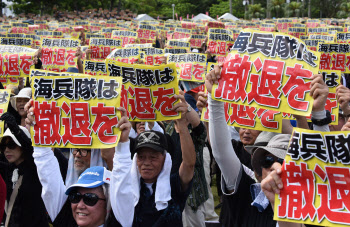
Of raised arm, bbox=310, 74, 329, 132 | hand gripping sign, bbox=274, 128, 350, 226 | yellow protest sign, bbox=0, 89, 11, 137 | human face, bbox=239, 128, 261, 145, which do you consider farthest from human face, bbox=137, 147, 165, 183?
yellow protest sign, bbox=0, 89, 11, 137

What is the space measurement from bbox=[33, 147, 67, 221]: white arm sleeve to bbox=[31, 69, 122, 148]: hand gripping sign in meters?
0.14

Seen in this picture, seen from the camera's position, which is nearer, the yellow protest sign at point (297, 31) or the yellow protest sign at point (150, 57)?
the yellow protest sign at point (150, 57)

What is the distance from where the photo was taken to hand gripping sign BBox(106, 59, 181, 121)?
167 inches

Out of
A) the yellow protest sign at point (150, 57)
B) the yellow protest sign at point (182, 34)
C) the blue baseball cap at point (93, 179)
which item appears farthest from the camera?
the yellow protest sign at point (182, 34)

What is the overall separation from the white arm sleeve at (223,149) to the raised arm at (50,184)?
114 cm

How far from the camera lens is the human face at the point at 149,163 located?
369 cm

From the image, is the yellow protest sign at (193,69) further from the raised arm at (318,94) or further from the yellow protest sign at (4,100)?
the raised arm at (318,94)

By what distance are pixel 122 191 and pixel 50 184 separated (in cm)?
60

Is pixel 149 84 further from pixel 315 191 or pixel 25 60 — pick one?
pixel 25 60

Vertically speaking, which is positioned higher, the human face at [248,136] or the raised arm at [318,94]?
the raised arm at [318,94]

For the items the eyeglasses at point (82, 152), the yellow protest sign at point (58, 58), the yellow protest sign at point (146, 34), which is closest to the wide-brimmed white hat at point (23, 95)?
the eyeglasses at point (82, 152)

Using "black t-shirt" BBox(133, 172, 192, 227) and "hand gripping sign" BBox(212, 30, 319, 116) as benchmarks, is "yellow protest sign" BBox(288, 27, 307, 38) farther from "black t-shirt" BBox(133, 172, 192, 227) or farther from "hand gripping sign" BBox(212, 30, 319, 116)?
"black t-shirt" BBox(133, 172, 192, 227)

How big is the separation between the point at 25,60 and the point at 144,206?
17.2 feet

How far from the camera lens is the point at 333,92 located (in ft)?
16.7
